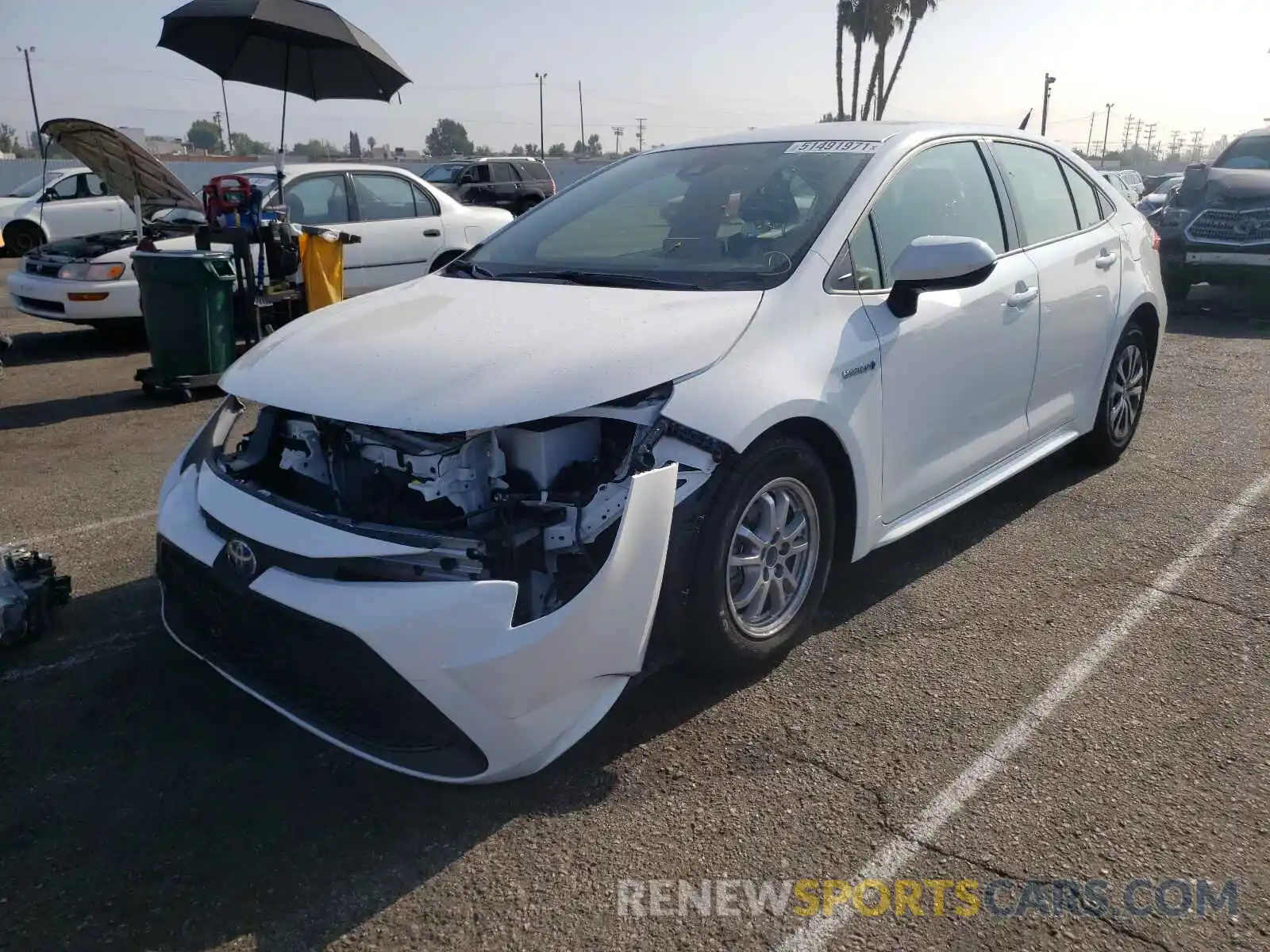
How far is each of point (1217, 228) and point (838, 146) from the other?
28.9 ft

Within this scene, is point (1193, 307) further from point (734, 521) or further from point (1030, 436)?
point (734, 521)

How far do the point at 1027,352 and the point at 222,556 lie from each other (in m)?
3.14

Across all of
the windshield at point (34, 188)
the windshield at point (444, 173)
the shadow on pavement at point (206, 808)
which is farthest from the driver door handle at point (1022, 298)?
the windshield at point (444, 173)

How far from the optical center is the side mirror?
3236mm

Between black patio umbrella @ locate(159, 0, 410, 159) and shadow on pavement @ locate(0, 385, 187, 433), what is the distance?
2.34 meters

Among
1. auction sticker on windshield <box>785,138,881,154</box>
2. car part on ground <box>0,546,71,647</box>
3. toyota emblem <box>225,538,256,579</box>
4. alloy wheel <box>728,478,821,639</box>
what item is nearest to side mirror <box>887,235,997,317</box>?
auction sticker on windshield <box>785,138,881,154</box>

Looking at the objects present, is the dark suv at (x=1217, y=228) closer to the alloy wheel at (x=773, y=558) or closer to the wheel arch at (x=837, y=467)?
the wheel arch at (x=837, y=467)

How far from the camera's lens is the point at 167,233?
912 centimetres

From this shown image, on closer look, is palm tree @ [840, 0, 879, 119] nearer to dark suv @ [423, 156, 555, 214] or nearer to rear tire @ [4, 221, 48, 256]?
dark suv @ [423, 156, 555, 214]

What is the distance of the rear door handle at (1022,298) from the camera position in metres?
3.95

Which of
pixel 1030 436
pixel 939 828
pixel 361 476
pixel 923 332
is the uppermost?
pixel 923 332

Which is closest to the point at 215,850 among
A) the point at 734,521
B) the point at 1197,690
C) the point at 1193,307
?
the point at 734,521

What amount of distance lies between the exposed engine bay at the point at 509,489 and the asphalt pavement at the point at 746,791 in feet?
2.09

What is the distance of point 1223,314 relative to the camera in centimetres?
1111
